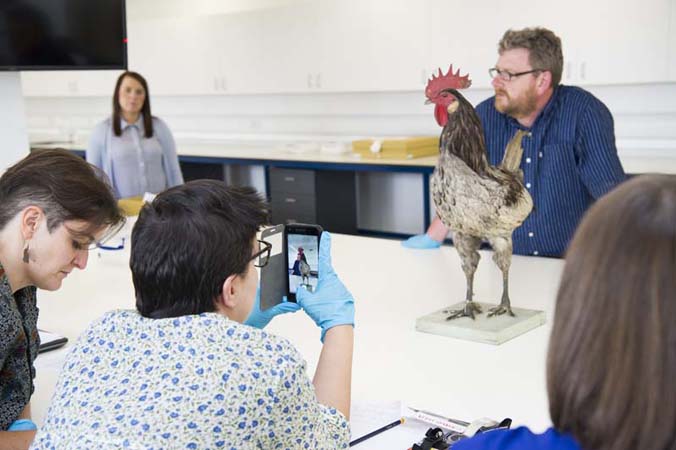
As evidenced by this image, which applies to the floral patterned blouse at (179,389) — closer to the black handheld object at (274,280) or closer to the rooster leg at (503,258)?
the black handheld object at (274,280)

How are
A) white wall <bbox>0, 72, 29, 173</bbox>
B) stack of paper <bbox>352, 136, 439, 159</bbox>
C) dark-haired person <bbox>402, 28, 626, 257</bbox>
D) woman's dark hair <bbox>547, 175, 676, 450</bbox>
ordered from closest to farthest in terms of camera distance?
woman's dark hair <bbox>547, 175, 676, 450</bbox> < dark-haired person <bbox>402, 28, 626, 257</bbox> < white wall <bbox>0, 72, 29, 173</bbox> < stack of paper <bbox>352, 136, 439, 159</bbox>

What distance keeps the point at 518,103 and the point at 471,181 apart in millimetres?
1082

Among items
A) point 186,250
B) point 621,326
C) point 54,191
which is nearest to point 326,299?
point 186,250

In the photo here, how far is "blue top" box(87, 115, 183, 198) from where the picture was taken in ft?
15.2

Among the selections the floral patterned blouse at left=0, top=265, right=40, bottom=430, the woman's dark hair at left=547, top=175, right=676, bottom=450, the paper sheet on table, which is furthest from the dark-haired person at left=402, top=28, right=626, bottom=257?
the woman's dark hair at left=547, top=175, right=676, bottom=450

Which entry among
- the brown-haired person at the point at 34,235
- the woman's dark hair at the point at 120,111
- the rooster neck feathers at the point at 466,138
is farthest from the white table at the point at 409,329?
the woman's dark hair at the point at 120,111

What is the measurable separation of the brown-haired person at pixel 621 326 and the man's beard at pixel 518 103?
2.11 metres

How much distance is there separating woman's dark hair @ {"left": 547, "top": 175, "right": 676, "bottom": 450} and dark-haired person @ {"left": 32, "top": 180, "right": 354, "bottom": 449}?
486 millimetres

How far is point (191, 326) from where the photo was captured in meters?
1.17

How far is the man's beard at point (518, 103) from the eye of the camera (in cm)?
287

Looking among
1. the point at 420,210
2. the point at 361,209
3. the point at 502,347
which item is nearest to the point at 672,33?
the point at 420,210

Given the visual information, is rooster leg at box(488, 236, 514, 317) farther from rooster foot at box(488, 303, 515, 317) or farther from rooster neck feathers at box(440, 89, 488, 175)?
rooster neck feathers at box(440, 89, 488, 175)

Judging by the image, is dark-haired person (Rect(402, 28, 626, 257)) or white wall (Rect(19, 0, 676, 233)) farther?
white wall (Rect(19, 0, 676, 233))

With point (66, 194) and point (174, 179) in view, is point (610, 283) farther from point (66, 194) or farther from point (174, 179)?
point (174, 179)
